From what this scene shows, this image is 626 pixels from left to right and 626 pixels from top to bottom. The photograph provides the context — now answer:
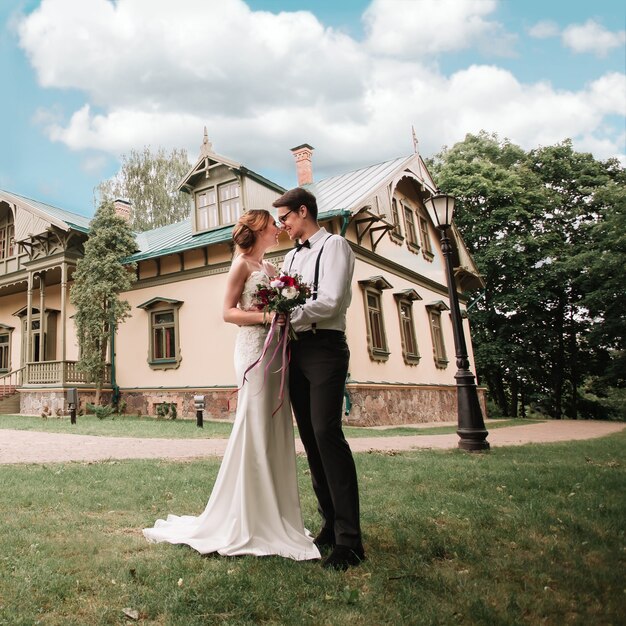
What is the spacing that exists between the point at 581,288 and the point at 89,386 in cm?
2164

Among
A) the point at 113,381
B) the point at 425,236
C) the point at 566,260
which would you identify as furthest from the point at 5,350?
the point at 566,260

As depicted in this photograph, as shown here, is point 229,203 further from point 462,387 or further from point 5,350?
point 5,350

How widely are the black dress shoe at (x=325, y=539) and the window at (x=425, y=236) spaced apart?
17.8 m

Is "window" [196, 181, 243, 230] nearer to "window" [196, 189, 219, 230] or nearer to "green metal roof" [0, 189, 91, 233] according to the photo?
"window" [196, 189, 219, 230]

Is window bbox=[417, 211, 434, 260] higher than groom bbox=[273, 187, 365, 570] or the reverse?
higher

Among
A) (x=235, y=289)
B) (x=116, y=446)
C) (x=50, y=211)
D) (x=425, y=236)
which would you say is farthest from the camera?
(x=425, y=236)

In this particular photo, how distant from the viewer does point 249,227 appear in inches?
133

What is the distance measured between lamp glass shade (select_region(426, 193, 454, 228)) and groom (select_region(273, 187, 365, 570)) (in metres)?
6.08

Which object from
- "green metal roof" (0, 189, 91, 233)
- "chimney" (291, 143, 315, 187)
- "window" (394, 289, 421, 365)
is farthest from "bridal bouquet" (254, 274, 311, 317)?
"green metal roof" (0, 189, 91, 233)

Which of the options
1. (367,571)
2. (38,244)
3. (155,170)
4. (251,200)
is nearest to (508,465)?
(367,571)

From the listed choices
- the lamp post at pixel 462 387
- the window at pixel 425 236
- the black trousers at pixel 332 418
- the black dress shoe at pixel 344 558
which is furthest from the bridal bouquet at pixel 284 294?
the window at pixel 425 236

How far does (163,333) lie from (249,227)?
1426 cm

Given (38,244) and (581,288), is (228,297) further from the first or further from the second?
(581,288)

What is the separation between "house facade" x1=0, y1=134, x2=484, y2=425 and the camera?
1509cm
